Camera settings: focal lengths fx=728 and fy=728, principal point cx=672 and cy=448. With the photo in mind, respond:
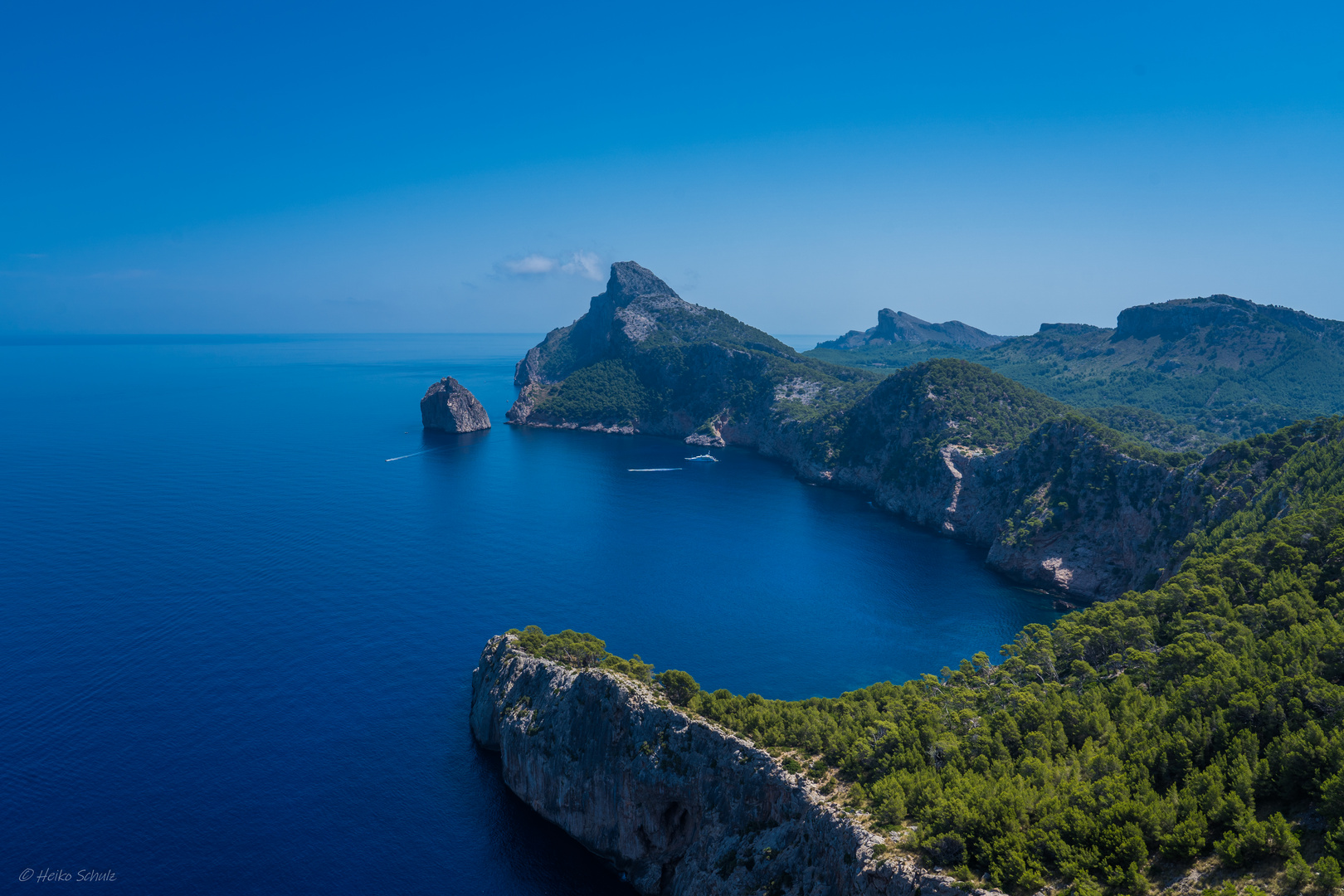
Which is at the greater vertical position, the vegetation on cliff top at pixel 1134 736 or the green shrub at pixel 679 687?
the vegetation on cliff top at pixel 1134 736

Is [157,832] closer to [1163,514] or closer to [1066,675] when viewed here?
[1066,675]

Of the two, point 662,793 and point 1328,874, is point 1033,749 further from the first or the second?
point 662,793

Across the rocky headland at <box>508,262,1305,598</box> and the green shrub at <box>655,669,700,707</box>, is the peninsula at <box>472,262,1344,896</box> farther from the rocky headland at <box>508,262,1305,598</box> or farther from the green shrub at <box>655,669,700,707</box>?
the rocky headland at <box>508,262,1305,598</box>

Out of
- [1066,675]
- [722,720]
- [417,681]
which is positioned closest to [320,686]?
[417,681]

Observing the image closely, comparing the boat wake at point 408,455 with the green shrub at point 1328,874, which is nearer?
the green shrub at point 1328,874

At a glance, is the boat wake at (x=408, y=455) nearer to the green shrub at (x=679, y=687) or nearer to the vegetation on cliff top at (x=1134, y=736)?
the vegetation on cliff top at (x=1134, y=736)

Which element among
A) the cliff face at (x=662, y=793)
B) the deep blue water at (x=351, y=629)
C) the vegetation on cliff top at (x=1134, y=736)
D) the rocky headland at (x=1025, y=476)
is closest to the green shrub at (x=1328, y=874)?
the vegetation on cliff top at (x=1134, y=736)
